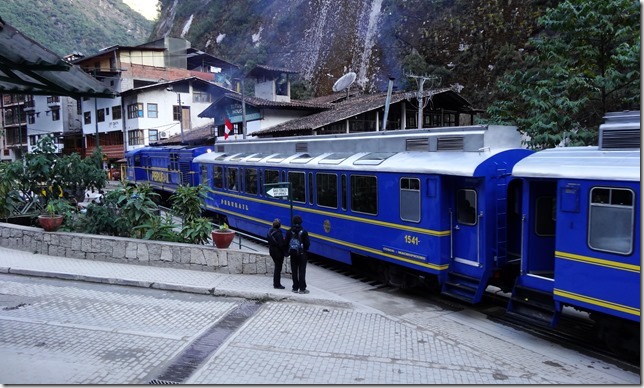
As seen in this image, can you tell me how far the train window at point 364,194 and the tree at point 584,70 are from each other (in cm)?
693

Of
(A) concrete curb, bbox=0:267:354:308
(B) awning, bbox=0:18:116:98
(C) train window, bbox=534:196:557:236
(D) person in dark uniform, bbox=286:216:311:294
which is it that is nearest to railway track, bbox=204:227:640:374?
(A) concrete curb, bbox=0:267:354:308

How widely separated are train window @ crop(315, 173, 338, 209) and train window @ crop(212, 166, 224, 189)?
6586mm

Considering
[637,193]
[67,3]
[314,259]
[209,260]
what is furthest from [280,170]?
[67,3]

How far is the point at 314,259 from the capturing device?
1422 cm

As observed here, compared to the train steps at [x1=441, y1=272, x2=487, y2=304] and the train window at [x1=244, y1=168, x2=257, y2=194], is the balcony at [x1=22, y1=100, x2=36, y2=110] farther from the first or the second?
the train steps at [x1=441, y1=272, x2=487, y2=304]

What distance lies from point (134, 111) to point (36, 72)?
1618 inches

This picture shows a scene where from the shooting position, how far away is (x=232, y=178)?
17.6m

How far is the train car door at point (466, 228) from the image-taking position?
8.88m

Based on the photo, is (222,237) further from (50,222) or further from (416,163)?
(50,222)

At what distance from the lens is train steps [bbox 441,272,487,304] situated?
8.77 m

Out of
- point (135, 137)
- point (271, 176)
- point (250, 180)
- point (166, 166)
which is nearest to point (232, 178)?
point (250, 180)

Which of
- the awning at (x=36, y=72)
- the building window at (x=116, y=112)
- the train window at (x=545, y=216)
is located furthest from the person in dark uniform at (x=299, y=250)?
the building window at (x=116, y=112)

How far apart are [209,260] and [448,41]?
116 feet

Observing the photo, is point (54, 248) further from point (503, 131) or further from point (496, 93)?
point (496, 93)
